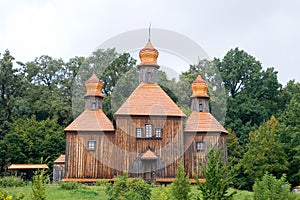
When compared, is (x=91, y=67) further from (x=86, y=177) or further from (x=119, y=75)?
(x=86, y=177)

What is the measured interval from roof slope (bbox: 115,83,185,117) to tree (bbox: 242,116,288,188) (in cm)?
725

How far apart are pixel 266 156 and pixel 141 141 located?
10.3 meters

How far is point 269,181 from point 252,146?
2031 centimetres

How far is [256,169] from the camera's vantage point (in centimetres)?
3747

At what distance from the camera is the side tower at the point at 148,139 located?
33125mm

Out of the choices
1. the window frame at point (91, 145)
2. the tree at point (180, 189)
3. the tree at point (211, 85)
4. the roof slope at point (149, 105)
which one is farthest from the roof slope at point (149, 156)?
the tree at point (180, 189)

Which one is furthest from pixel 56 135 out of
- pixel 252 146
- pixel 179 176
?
pixel 179 176

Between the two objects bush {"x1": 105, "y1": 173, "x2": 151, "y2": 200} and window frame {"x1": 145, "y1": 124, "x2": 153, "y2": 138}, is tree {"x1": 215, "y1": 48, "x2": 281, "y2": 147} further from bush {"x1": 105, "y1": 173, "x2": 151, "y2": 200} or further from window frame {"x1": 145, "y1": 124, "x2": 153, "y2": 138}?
bush {"x1": 105, "y1": 173, "x2": 151, "y2": 200}

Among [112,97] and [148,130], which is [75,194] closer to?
[148,130]

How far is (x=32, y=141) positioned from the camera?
1795 inches

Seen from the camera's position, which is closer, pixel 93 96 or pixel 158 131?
pixel 158 131

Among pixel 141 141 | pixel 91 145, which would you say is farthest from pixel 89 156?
pixel 141 141

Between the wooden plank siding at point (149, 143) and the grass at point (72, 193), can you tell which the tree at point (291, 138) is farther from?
the grass at point (72, 193)

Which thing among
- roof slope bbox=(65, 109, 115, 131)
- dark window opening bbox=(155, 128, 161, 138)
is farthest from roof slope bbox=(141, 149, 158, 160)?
roof slope bbox=(65, 109, 115, 131)
